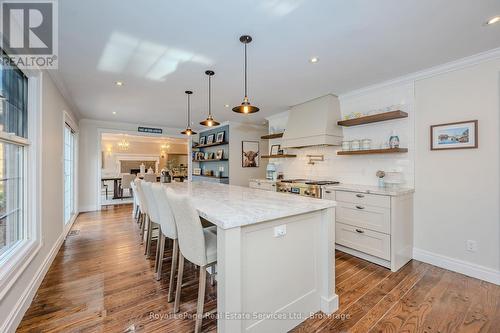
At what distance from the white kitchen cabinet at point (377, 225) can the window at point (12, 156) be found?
137 inches

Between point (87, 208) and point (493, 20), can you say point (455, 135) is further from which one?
point (87, 208)

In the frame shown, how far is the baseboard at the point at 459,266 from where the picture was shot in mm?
2270

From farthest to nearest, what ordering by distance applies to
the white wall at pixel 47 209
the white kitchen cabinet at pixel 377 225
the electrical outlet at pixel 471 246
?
1. the white kitchen cabinet at pixel 377 225
2. the electrical outlet at pixel 471 246
3. the white wall at pixel 47 209

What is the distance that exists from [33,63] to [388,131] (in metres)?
4.29

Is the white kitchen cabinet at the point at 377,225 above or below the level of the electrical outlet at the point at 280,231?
below

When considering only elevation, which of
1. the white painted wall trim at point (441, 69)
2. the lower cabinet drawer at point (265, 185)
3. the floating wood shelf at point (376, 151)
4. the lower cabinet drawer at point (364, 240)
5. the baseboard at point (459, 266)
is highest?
the white painted wall trim at point (441, 69)

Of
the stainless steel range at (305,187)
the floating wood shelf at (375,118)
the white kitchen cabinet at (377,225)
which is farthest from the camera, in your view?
the stainless steel range at (305,187)

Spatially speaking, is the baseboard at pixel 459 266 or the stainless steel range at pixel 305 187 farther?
the stainless steel range at pixel 305 187

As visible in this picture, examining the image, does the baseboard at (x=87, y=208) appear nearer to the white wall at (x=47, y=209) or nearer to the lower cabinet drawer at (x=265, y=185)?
the white wall at (x=47, y=209)

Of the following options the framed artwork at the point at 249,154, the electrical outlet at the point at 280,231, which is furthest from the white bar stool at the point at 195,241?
the framed artwork at the point at 249,154

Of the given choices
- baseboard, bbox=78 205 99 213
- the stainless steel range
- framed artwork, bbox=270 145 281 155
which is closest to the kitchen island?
the stainless steel range

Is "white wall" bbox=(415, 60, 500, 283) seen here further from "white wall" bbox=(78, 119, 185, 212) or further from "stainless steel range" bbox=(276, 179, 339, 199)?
"white wall" bbox=(78, 119, 185, 212)

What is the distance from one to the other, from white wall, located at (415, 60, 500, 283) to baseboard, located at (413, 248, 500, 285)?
1.7 inches

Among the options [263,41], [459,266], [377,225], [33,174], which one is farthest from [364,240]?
[33,174]
